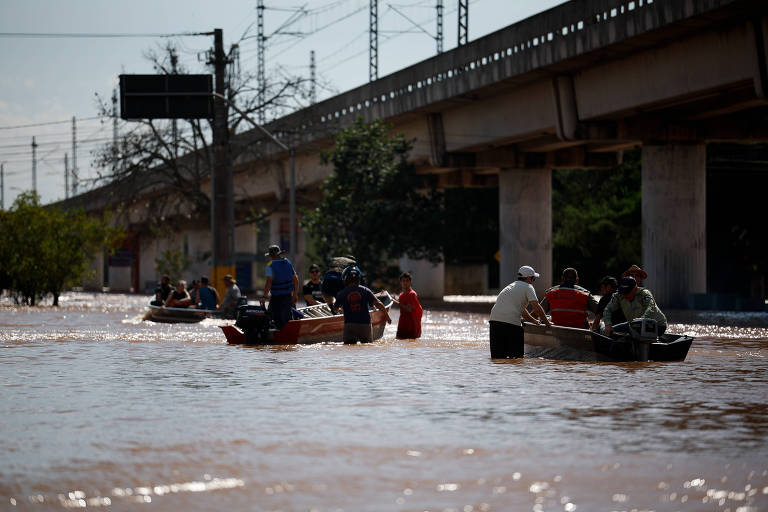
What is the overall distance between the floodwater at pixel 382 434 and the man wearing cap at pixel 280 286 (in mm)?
2387

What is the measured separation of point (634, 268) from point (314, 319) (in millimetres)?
6606

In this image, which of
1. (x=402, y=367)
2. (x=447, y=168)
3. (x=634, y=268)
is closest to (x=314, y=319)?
(x=402, y=367)

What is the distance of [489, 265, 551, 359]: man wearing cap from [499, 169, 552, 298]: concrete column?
90.0 feet

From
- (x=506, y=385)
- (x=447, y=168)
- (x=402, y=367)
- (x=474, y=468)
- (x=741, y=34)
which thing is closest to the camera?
(x=474, y=468)

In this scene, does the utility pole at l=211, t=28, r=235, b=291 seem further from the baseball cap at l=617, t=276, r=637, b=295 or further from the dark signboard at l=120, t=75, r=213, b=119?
the baseball cap at l=617, t=276, r=637, b=295

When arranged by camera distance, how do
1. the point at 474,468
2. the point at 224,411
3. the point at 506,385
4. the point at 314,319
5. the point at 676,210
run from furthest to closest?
the point at 676,210, the point at 314,319, the point at 506,385, the point at 224,411, the point at 474,468

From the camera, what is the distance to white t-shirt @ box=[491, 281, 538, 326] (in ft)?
61.6

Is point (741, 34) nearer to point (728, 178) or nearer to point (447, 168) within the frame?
point (447, 168)

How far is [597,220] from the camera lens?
200 feet

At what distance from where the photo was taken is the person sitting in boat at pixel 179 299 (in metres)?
34.1

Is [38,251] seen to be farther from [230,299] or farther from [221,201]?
[230,299]

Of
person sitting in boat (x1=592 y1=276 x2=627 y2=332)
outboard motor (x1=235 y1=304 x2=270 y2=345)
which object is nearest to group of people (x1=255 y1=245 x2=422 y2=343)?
outboard motor (x1=235 y1=304 x2=270 y2=345)

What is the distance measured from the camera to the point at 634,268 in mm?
19469

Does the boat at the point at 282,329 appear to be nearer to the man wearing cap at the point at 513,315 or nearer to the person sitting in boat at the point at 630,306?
the man wearing cap at the point at 513,315
